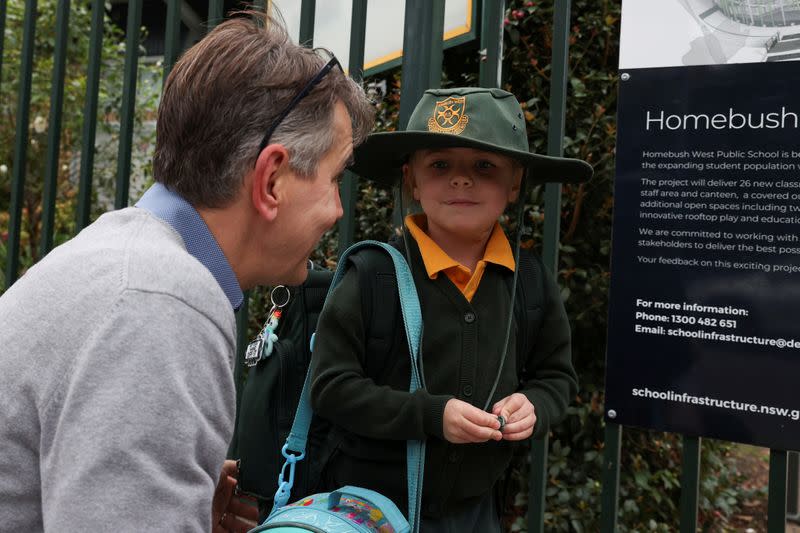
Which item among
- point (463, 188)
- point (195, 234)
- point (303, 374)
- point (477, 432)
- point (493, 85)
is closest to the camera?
point (195, 234)

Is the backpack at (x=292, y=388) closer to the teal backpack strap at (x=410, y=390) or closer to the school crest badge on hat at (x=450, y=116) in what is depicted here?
the teal backpack strap at (x=410, y=390)

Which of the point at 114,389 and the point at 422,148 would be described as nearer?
the point at 114,389

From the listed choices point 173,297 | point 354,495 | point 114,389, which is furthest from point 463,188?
point 114,389

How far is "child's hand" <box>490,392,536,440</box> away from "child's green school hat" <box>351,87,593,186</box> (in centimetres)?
→ 55

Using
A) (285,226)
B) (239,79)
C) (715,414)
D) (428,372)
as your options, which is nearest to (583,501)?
(715,414)

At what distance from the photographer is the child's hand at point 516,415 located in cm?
161

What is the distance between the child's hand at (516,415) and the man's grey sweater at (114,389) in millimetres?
678

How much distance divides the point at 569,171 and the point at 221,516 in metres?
1.17

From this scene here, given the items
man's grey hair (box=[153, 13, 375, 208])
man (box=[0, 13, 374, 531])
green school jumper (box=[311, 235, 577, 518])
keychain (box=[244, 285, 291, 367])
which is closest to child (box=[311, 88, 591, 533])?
green school jumper (box=[311, 235, 577, 518])

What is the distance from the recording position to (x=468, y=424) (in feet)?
5.05

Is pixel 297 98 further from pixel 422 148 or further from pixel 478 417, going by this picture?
pixel 478 417

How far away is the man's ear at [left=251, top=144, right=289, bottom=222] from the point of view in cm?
134

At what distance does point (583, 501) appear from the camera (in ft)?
9.75

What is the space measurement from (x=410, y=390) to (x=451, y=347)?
0.13 m
